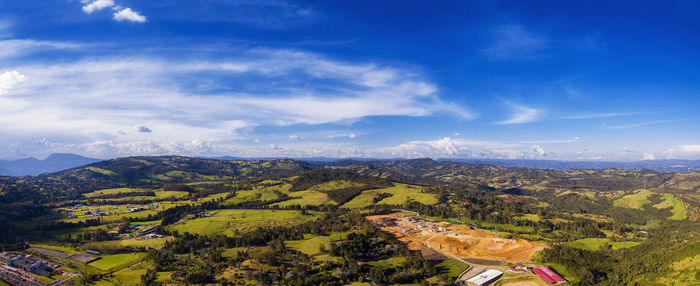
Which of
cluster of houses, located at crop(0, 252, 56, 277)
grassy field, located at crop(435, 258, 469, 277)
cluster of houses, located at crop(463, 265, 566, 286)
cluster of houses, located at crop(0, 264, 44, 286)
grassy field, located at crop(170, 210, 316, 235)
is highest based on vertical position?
cluster of houses, located at crop(0, 252, 56, 277)

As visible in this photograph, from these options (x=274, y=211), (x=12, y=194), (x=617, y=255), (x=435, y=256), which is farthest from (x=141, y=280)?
(x=12, y=194)

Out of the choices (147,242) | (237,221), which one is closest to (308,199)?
(237,221)

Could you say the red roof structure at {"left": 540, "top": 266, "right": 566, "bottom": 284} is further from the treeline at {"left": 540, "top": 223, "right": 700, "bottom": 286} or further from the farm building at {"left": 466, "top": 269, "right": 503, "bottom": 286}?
the farm building at {"left": 466, "top": 269, "right": 503, "bottom": 286}

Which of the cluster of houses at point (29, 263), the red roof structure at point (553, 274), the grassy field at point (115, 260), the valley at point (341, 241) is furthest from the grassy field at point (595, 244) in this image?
the cluster of houses at point (29, 263)

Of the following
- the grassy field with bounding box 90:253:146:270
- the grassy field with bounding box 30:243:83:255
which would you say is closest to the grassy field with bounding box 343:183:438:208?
the grassy field with bounding box 90:253:146:270

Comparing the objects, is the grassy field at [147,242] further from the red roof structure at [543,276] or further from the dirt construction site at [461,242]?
the red roof structure at [543,276]

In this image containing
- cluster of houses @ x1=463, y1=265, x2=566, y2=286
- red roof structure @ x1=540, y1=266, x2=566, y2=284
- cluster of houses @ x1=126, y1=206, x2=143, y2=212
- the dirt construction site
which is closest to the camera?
cluster of houses @ x1=463, y1=265, x2=566, y2=286

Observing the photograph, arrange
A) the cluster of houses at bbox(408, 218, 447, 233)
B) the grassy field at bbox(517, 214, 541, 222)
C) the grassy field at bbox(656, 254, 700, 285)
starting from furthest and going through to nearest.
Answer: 1. the grassy field at bbox(517, 214, 541, 222)
2. the cluster of houses at bbox(408, 218, 447, 233)
3. the grassy field at bbox(656, 254, 700, 285)

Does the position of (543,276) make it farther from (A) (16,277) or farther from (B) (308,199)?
(B) (308,199)
